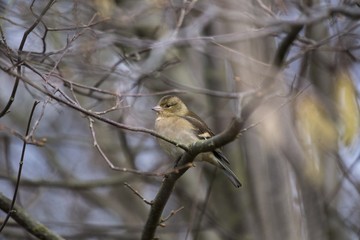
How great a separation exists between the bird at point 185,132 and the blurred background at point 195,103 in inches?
9.2

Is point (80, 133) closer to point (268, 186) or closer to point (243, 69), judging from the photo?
point (268, 186)

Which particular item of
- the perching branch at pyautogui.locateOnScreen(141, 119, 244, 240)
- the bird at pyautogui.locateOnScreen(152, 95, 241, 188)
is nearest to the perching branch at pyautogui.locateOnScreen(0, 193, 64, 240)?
the perching branch at pyautogui.locateOnScreen(141, 119, 244, 240)

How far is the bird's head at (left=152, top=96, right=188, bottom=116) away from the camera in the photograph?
7250 mm

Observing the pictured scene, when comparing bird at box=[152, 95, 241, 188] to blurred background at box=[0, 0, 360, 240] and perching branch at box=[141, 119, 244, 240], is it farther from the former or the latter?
perching branch at box=[141, 119, 244, 240]

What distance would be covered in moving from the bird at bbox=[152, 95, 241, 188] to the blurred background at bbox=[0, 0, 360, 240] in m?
0.23

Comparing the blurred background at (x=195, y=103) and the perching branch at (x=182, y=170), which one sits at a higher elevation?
the blurred background at (x=195, y=103)

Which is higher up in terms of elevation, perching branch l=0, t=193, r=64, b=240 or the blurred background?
the blurred background

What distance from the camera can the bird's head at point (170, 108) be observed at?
23.8 feet

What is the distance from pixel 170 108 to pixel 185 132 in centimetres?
75

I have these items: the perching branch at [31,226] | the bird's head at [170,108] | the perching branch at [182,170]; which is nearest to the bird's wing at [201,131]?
the bird's head at [170,108]

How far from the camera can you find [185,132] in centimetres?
670

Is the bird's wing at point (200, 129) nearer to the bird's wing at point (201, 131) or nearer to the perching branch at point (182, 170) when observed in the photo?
the bird's wing at point (201, 131)

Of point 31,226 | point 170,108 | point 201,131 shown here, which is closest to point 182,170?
point 31,226

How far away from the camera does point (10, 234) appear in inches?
341
